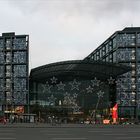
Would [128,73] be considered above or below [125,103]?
above

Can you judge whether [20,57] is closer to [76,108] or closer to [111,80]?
[76,108]

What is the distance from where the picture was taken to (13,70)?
388 feet

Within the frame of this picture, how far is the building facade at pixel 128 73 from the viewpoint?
378 feet

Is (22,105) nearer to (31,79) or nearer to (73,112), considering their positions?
(31,79)

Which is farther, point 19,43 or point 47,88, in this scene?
point 19,43

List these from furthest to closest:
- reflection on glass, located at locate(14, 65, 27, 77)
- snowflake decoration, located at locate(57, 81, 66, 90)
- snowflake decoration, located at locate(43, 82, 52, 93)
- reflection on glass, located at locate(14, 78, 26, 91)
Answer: reflection on glass, located at locate(14, 65, 27, 77)
reflection on glass, located at locate(14, 78, 26, 91)
snowflake decoration, located at locate(43, 82, 52, 93)
snowflake decoration, located at locate(57, 81, 66, 90)

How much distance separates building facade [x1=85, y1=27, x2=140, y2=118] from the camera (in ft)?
378

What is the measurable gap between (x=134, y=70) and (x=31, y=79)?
93.6 ft

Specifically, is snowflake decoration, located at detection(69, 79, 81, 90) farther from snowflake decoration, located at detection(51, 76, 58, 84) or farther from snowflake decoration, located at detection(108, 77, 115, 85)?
snowflake decoration, located at detection(108, 77, 115, 85)

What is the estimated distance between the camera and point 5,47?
389 ft

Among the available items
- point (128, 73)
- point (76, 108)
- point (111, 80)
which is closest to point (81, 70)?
point (111, 80)

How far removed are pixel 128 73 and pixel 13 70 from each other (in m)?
31.6

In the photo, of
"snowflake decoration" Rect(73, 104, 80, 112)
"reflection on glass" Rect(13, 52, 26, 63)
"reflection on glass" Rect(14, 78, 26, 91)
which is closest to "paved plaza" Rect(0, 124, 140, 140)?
"snowflake decoration" Rect(73, 104, 80, 112)

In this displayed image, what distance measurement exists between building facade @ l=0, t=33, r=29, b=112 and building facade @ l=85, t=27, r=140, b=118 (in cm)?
2513
